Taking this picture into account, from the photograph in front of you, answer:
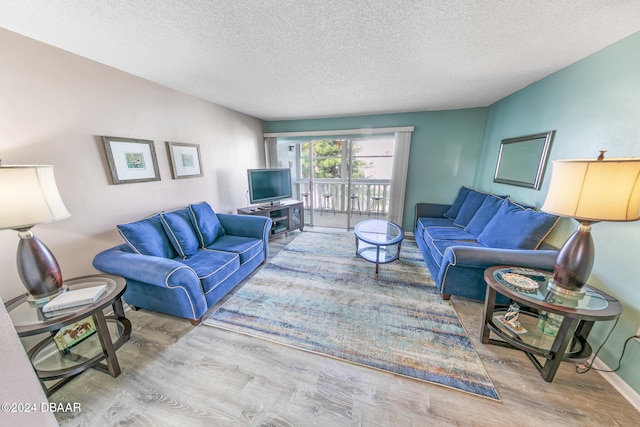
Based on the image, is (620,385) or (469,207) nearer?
(620,385)

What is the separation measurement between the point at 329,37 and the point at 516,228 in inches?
93.2

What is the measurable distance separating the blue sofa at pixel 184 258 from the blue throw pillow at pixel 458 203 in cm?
292

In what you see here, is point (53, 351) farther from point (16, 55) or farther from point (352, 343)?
point (352, 343)

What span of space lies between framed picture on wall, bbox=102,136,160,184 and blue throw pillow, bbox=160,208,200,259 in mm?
463

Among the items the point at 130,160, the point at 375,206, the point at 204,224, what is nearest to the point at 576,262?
the point at 204,224

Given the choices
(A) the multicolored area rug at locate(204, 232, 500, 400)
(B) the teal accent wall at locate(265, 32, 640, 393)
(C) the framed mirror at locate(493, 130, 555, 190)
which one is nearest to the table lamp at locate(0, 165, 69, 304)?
(A) the multicolored area rug at locate(204, 232, 500, 400)

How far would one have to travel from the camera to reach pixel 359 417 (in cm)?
119

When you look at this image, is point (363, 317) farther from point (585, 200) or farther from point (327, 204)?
point (327, 204)

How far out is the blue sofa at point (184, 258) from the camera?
168 cm

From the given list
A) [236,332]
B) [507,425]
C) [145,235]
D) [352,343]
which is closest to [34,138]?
[145,235]

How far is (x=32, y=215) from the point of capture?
119cm

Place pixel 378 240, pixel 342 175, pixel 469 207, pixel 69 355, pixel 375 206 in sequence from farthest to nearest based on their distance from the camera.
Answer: pixel 375 206
pixel 342 175
pixel 469 207
pixel 378 240
pixel 69 355

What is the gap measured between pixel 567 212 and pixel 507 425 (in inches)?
49.7

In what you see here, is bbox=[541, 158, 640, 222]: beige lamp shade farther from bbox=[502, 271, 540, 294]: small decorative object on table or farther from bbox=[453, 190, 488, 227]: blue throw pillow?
bbox=[453, 190, 488, 227]: blue throw pillow
